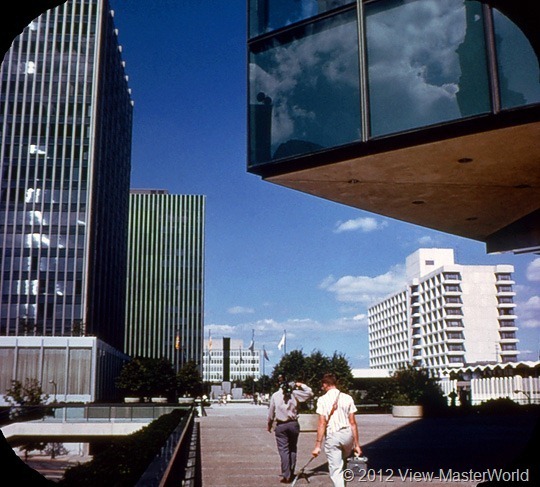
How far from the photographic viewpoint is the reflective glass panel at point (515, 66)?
7109 millimetres

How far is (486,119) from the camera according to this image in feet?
24.2

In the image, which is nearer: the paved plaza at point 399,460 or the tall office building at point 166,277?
the paved plaza at point 399,460

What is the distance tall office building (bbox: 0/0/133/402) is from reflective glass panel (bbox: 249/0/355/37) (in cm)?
7808

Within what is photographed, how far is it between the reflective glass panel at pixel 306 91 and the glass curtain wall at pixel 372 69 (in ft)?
0.04

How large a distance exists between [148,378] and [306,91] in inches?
2710

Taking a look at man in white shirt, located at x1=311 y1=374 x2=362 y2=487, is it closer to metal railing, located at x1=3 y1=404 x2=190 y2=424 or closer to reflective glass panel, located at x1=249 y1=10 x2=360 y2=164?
reflective glass panel, located at x1=249 y1=10 x2=360 y2=164

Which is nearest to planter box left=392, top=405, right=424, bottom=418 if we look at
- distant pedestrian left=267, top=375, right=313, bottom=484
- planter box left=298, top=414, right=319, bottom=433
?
planter box left=298, top=414, right=319, bottom=433

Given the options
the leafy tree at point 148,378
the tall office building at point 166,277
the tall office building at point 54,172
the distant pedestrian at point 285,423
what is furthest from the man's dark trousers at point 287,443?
the tall office building at point 166,277

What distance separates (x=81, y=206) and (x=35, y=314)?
15.7 meters

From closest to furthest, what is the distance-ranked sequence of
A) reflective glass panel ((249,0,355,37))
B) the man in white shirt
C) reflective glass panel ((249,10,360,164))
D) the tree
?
the man in white shirt < reflective glass panel ((249,10,360,164)) < reflective glass panel ((249,0,355,37)) < the tree

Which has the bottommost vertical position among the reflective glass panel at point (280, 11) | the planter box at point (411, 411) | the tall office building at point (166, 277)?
the planter box at point (411, 411)

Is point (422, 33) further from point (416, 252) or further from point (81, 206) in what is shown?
point (416, 252)

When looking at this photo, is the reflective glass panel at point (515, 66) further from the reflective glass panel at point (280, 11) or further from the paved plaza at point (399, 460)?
the paved plaza at point (399, 460)

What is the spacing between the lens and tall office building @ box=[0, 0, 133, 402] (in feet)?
281
